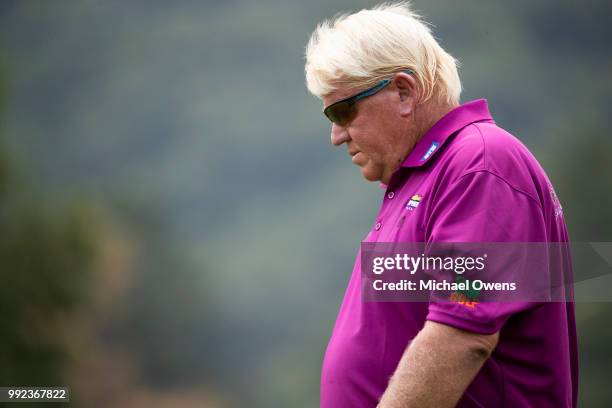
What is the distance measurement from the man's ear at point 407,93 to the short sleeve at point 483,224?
16.0 inches

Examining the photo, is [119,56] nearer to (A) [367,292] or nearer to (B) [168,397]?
(B) [168,397]

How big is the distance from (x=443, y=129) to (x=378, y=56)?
9.9 inches

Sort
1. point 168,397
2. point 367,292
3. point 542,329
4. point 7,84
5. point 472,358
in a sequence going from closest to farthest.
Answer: point 472,358 < point 542,329 < point 367,292 < point 168,397 < point 7,84

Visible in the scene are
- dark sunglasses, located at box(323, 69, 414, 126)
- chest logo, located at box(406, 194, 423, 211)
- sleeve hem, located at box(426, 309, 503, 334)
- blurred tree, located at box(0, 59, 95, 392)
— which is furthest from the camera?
blurred tree, located at box(0, 59, 95, 392)

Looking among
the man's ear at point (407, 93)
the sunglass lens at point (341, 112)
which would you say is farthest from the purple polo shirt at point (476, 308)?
the sunglass lens at point (341, 112)

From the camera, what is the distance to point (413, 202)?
70.8 inches

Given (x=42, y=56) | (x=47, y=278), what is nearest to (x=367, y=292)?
(x=47, y=278)

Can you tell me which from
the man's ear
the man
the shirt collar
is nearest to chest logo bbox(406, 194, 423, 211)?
the man

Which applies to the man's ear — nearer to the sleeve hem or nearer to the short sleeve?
the short sleeve

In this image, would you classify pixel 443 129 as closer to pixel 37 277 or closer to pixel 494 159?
pixel 494 159

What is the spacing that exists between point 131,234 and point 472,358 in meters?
4.22

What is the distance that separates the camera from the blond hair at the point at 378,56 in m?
1.97

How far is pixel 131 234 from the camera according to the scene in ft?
17.9

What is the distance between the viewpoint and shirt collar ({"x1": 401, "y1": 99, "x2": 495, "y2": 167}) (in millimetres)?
1883
